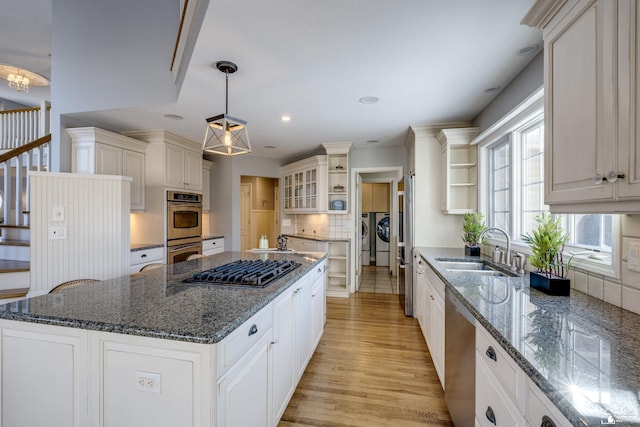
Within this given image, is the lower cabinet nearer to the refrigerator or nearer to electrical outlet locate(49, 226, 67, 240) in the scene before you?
the refrigerator

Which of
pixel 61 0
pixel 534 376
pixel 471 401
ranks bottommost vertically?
pixel 471 401

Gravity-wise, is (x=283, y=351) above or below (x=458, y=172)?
below

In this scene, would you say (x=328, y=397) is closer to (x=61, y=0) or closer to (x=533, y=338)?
(x=533, y=338)

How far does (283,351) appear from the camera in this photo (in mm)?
1833

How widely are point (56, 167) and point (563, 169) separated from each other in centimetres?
478

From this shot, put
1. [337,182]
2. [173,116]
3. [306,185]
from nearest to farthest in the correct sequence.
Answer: [173,116] < [337,182] < [306,185]

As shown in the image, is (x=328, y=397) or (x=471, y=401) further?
(x=328, y=397)

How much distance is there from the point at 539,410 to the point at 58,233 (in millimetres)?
3722

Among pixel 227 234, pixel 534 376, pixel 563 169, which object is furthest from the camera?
pixel 227 234

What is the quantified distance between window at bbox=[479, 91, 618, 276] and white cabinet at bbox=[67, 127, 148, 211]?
14.3 feet

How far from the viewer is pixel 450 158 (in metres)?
3.52

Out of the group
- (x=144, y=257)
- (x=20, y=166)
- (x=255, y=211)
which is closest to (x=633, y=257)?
(x=144, y=257)

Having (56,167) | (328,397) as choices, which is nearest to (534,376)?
(328,397)

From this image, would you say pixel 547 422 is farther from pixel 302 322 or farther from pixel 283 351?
pixel 302 322
